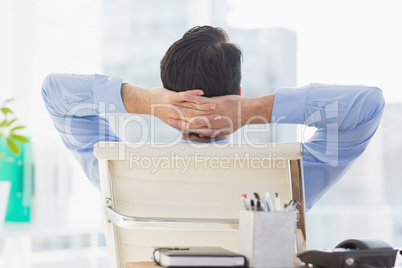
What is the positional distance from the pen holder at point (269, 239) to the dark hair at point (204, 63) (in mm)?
465

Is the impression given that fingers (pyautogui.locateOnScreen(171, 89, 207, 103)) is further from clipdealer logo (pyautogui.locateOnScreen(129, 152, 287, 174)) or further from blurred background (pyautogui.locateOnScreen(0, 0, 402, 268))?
blurred background (pyautogui.locateOnScreen(0, 0, 402, 268))

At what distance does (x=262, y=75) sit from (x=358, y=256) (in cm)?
207

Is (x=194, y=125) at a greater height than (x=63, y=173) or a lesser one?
greater

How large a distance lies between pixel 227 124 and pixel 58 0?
1.86m

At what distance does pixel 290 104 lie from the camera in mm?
1026

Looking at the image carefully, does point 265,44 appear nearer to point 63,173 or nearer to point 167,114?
point 63,173

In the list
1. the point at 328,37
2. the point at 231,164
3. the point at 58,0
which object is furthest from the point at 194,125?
the point at 58,0

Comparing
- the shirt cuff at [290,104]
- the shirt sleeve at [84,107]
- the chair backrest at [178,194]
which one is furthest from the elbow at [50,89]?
the shirt cuff at [290,104]

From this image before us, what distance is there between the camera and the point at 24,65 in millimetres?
2506

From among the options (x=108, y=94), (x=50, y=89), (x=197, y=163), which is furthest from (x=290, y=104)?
(x=50, y=89)

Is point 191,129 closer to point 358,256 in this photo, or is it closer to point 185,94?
point 185,94

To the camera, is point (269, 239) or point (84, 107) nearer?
point (269, 239)

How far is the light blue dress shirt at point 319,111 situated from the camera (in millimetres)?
1017

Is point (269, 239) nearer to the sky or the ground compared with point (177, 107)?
nearer to the ground
